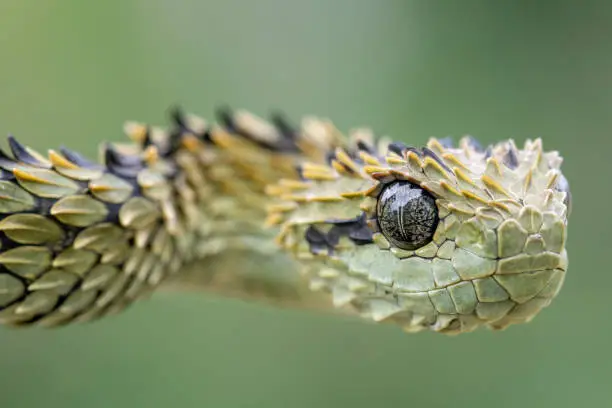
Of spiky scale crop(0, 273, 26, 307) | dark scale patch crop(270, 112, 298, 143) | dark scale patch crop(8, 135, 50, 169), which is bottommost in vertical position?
spiky scale crop(0, 273, 26, 307)

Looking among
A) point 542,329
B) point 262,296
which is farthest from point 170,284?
point 542,329

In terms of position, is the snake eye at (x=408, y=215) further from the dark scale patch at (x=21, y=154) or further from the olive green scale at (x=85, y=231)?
the dark scale patch at (x=21, y=154)

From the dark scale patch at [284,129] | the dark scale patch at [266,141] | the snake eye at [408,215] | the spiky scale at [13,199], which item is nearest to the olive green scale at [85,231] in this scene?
the spiky scale at [13,199]

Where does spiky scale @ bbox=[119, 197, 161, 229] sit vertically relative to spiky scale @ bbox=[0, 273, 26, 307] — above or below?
above

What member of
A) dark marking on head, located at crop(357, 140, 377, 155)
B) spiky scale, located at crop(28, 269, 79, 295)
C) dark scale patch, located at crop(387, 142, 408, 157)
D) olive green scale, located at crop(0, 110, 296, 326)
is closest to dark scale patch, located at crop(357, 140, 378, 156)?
dark marking on head, located at crop(357, 140, 377, 155)

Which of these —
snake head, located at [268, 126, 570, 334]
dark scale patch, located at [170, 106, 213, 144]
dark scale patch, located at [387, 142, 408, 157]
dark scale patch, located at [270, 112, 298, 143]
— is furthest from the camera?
dark scale patch, located at [270, 112, 298, 143]

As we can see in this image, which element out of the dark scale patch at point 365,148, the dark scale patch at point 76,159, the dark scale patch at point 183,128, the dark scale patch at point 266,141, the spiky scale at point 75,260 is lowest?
the spiky scale at point 75,260

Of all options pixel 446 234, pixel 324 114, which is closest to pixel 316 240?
pixel 446 234

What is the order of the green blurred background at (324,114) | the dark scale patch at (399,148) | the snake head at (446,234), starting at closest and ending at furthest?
1. the snake head at (446,234)
2. the dark scale patch at (399,148)
3. the green blurred background at (324,114)

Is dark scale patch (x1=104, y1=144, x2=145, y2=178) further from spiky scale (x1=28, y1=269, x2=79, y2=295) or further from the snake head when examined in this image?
the snake head
